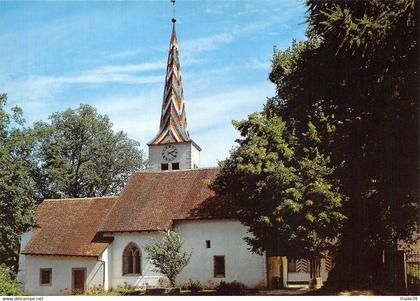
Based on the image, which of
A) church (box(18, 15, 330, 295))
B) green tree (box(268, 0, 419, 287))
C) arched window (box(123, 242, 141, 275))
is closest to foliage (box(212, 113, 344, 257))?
green tree (box(268, 0, 419, 287))

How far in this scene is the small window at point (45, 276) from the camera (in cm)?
3381

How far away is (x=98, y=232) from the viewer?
111ft

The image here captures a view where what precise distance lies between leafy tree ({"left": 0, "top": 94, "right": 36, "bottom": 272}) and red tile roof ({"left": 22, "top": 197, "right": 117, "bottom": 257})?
3.18 metres

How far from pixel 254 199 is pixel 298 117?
524 centimetres

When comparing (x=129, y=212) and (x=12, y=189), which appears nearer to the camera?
(x=12, y=189)

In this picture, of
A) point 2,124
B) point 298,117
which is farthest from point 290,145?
point 2,124

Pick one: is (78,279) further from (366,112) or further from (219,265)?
(366,112)

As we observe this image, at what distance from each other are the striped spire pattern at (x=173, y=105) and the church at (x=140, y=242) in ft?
47.9

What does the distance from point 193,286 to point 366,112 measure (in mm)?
16674

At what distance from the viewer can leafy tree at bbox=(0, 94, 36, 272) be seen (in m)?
29.0

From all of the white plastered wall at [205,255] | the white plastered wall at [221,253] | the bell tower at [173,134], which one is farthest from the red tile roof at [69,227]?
the bell tower at [173,134]

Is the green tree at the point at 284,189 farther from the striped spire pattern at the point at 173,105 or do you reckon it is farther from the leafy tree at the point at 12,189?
the striped spire pattern at the point at 173,105

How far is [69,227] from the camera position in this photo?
3506cm

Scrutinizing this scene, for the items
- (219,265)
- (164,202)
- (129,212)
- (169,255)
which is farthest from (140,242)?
(219,265)
